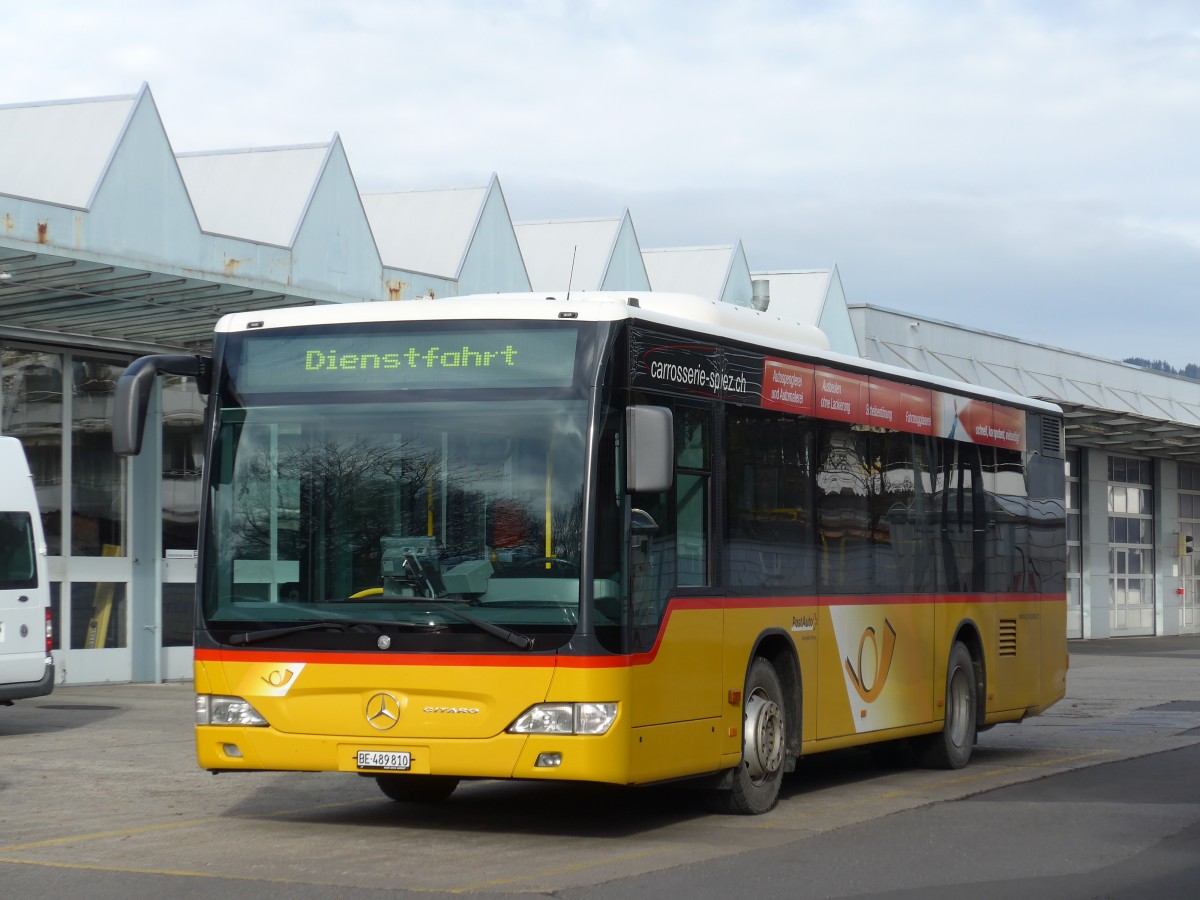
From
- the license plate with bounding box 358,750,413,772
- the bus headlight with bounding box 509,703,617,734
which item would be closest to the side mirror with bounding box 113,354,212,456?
the license plate with bounding box 358,750,413,772

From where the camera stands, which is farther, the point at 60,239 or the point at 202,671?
the point at 60,239

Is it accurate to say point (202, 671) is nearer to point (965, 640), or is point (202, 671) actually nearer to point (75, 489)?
point (965, 640)

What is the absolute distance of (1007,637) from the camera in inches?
598

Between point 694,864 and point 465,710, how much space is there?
1.41 meters

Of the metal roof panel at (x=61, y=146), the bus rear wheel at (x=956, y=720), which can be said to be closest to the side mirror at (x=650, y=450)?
the bus rear wheel at (x=956, y=720)

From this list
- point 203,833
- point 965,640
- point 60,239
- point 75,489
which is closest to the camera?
point 203,833

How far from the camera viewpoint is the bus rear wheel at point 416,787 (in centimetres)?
A: 1141

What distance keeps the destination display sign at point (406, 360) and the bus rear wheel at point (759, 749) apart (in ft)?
7.92

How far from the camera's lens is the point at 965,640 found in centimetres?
1443

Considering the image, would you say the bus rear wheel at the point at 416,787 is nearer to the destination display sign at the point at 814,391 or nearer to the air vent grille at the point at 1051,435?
the destination display sign at the point at 814,391

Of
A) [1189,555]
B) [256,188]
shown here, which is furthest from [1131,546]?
[256,188]

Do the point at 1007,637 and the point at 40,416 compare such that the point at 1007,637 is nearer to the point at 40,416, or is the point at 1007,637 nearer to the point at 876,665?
the point at 876,665

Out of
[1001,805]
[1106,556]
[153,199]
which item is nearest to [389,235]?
[153,199]

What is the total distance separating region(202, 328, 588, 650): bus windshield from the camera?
30.5 feet
